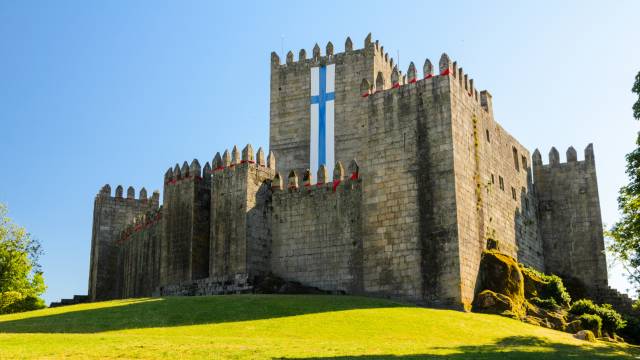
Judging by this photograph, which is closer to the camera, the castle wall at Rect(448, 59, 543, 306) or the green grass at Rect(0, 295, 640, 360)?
the green grass at Rect(0, 295, 640, 360)

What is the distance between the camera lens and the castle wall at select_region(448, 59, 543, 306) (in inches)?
1391

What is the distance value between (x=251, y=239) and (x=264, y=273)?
1.74 m

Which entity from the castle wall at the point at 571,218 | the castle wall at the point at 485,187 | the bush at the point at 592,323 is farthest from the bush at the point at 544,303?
the castle wall at the point at 571,218

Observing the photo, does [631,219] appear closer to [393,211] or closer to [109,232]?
[393,211]

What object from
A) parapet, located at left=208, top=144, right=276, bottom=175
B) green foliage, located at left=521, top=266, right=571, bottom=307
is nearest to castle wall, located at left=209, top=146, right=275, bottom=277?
parapet, located at left=208, top=144, right=276, bottom=175

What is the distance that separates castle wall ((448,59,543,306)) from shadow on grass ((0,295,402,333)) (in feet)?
18.3

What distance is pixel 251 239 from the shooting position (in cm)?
3903

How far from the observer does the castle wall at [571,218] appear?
4575 cm

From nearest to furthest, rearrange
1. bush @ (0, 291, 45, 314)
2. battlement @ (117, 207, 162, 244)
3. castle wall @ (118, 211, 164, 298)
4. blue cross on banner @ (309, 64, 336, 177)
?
1. bush @ (0, 291, 45, 314)
2. castle wall @ (118, 211, 164, 298)
3. battlement @ (117, 207, 162, 244)
4. blue cross on banner @ (309, 64, 336, 177)

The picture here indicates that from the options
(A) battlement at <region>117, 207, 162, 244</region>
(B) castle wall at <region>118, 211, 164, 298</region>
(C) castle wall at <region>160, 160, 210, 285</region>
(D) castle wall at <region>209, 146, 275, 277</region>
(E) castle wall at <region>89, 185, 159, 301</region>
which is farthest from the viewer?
(E) castle wall at <region>89, 185, 159, 301</region>

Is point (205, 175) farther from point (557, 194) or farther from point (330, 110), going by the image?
point (557, 194)

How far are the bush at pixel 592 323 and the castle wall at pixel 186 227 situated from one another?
1819cm

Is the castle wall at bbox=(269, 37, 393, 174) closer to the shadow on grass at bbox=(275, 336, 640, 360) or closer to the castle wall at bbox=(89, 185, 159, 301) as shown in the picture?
the castle wall at bbox=(89, 185, 159, 301)

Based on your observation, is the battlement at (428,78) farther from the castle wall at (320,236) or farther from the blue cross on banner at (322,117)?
the blue cross on banner at (322,117)
